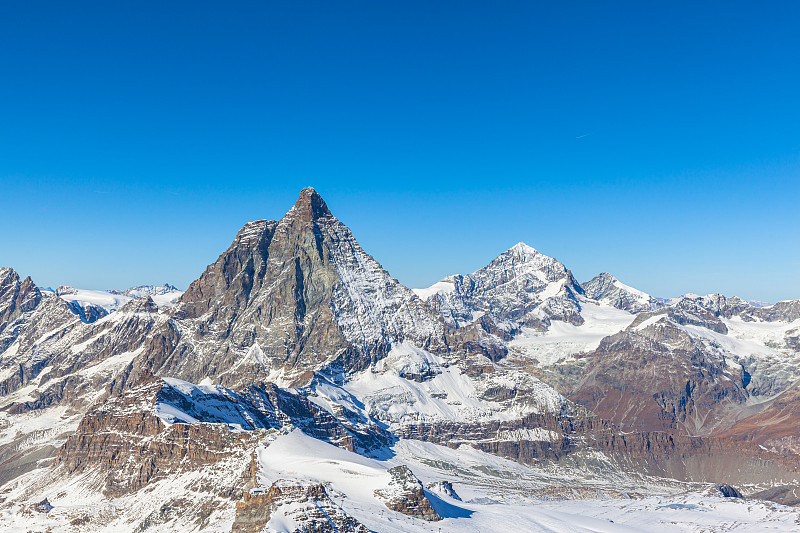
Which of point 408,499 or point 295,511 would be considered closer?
point 295,511

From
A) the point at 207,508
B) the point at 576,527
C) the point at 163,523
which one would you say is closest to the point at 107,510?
the point at 163,523

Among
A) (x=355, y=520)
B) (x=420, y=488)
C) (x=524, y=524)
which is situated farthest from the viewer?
(x=524, y=524)

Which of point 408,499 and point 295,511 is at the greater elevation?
point 295,511

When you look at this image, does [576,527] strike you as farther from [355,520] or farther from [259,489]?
[259,489]

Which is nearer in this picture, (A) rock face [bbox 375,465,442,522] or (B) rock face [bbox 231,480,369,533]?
(B) rock face [bbox 231,480,369,533]
